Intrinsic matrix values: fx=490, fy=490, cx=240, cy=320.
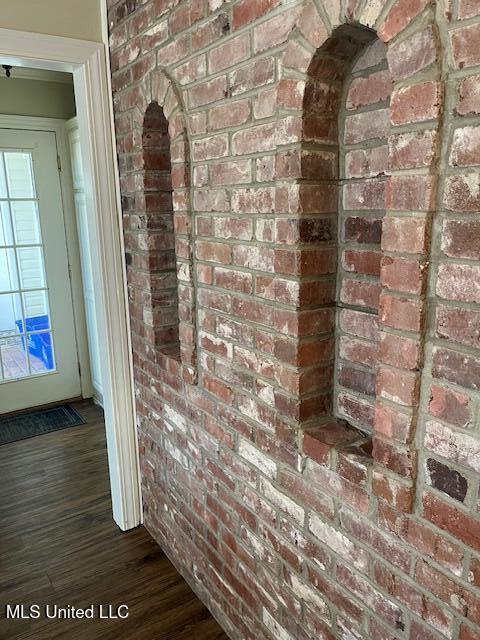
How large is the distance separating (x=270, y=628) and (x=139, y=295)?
51.3 inches

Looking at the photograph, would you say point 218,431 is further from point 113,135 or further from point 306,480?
point 113,135

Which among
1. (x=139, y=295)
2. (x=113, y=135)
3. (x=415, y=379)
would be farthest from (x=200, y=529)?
(x=113, y=135)

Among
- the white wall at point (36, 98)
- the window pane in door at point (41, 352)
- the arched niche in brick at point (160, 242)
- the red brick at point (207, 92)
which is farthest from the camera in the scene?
the window pane in door at point (41, 352)

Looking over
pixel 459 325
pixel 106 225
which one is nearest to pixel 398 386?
pixel 459 325

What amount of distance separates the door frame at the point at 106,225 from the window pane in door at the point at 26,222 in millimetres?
1741

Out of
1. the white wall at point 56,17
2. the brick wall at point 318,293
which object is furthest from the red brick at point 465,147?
the white wall at point 56,17

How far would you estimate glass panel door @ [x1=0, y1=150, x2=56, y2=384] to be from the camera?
349cm

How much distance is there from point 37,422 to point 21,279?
1.06 m

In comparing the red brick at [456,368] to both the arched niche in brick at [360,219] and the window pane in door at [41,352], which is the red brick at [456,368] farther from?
the window pane in door at [41,352]

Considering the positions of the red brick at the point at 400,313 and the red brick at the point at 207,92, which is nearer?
the red brick at the point at 400,313

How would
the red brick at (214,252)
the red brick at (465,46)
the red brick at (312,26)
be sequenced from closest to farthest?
the red brick at (465,46), the red brick at (312,26), the red brick at (214,252)

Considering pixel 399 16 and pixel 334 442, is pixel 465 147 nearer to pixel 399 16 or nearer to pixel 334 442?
pixel 399 16

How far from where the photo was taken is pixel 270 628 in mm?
1541

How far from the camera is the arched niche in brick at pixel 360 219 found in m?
0.87
